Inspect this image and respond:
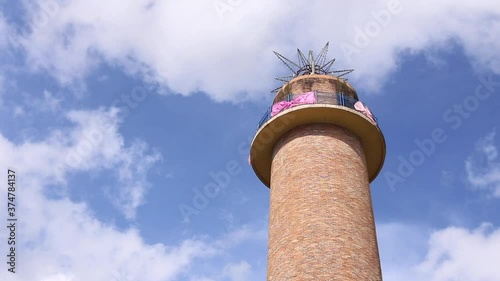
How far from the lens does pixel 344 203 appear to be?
17.4m

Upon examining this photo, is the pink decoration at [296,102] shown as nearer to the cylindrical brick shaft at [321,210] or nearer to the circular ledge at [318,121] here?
the circular ledge at [318,121]

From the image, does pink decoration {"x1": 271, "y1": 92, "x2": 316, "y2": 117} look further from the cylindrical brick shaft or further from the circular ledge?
the cylindrical brick shaft

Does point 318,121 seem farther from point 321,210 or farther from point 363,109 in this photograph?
point 321,210

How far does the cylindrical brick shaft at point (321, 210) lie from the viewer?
16062 millimetres

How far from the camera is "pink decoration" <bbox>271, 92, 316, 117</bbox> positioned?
1969cm

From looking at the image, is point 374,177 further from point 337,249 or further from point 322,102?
point 337,249

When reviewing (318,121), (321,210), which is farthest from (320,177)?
(318,121)

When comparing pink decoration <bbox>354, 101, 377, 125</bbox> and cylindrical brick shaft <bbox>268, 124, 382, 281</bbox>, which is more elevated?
pink decoration <bbox>354, 101, 377, 125</bbox>

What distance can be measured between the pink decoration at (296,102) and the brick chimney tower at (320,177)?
0.04m

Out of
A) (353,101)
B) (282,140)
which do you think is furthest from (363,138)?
(282,140)

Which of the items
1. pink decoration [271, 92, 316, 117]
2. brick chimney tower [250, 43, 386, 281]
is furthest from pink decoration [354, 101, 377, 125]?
pink decoration [271, 92, 316, 117]

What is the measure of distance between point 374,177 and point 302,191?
18.9 feet

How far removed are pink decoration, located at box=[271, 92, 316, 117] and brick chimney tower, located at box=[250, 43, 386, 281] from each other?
38 mm

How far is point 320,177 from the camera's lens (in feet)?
58.9
